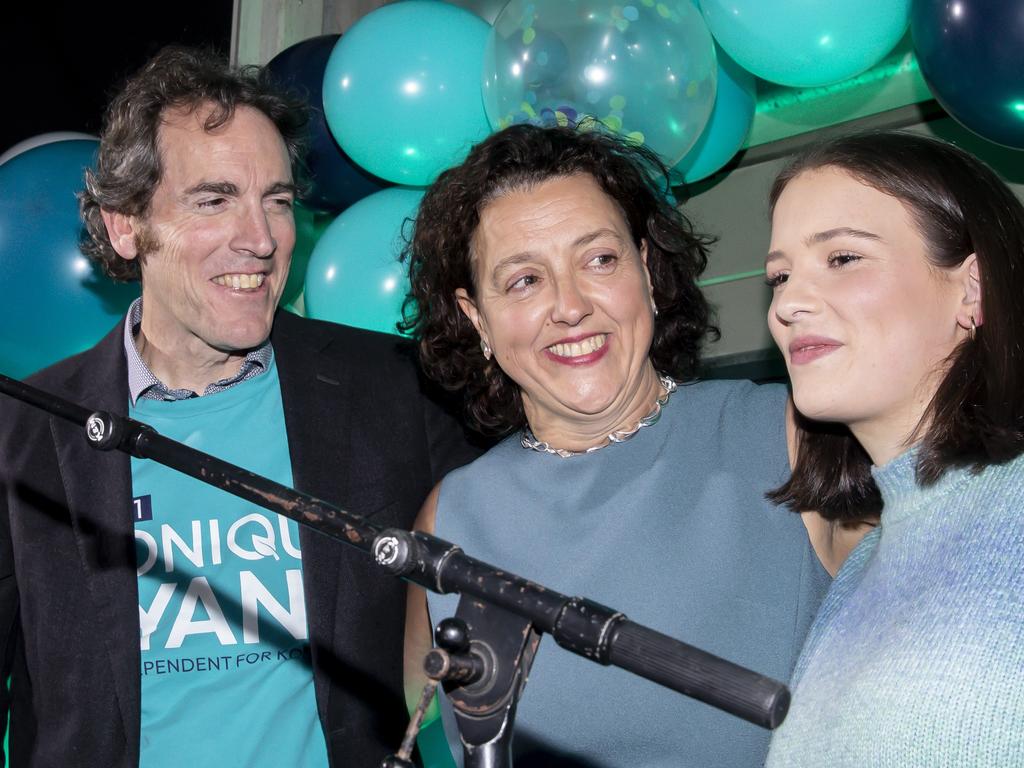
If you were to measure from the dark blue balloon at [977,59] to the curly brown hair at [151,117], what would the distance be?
4.17 ft

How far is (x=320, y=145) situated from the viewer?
3051 mm

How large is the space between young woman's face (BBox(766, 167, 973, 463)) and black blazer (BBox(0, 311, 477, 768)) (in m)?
0.91

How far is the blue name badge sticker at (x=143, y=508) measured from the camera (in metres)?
2.07

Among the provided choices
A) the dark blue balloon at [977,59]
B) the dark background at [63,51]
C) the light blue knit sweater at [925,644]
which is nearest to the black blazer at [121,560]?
the light blue knit sweater at [925,644]

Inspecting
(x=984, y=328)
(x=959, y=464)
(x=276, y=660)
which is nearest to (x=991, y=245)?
(x=984, y=328)

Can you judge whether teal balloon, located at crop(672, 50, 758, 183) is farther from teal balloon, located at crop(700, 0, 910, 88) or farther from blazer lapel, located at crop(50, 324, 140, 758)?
blazer lapel, located at crop(50, 324, 140, 758)

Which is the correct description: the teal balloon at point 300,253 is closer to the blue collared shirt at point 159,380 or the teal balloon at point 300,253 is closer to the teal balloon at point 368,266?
the teal balloon at point 368,266

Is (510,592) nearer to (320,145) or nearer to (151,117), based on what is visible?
(151,117)

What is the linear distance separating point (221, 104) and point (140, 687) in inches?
43.9

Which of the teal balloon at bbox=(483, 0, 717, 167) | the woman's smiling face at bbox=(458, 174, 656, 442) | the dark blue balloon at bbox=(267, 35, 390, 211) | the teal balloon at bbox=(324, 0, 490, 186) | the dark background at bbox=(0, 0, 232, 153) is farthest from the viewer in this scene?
the dark background at bbox=(0, 0, 232, 153)

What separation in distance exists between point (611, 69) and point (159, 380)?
109 centimetres

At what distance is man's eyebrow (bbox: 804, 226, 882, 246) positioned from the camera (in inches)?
58.1

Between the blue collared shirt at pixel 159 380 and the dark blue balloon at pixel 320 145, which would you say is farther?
the dark blue balloon at pixel 320 145

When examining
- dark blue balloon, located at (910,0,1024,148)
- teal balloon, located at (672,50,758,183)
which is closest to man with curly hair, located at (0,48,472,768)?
teal balloon, located at (672,50,758,183)
